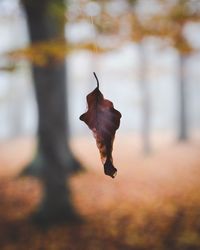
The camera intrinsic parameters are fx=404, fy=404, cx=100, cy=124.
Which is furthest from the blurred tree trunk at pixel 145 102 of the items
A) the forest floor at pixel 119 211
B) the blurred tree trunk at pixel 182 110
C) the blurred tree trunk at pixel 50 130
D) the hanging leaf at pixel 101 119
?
the hanging leaf at pixel 101 119

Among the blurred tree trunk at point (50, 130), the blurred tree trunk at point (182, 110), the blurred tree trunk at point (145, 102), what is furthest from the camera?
the blurred tree trunk at point (182, 110)

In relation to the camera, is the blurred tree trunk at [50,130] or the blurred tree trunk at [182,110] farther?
the blurred tree trunk at [182,110]

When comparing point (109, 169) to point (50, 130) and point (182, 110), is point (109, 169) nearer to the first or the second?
point (50, 130)

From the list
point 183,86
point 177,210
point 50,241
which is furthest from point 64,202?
point 183,86

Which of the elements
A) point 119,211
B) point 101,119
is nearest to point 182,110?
point 119,211

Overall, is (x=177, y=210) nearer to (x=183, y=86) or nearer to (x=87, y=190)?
(x=87, y=190)

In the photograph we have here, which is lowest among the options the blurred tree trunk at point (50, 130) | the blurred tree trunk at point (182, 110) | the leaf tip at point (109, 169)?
the blurred tree trunk at point (182, 110)

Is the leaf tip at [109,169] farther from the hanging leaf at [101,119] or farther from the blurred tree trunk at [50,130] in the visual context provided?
the blurred tree trunk at [50,130]

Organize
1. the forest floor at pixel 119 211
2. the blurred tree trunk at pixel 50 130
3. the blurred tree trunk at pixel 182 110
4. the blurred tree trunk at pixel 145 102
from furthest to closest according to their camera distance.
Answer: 1. the blurred tree trunk at pixel 182 110
2. the blurred tree trunk at pixel 145 102
3. the blurred tree trunk at pixel 50 130
4. the forest floor at pixel 119 211

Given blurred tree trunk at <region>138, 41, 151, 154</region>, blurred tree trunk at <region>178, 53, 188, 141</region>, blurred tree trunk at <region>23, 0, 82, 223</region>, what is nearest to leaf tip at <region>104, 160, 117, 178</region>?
blurred tree trunk at <region>23, 0, 82, 223</region>
